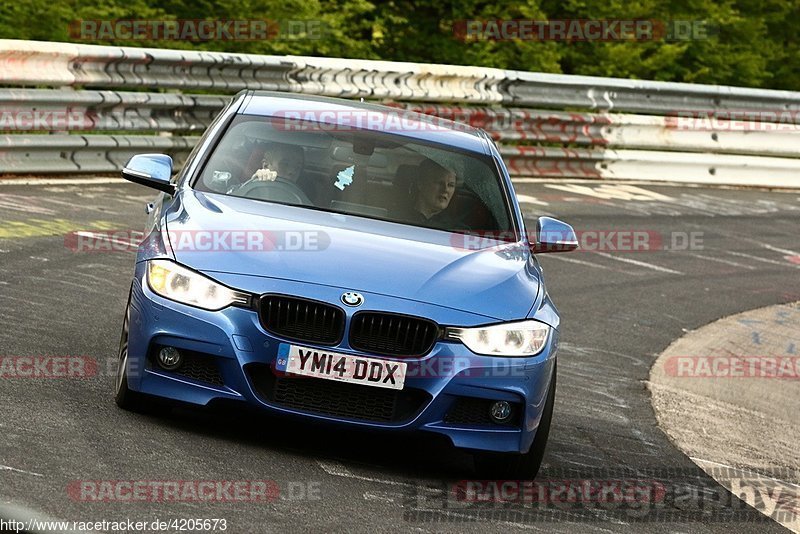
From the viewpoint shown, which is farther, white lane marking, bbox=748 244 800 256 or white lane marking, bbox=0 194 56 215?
white lane marking, bbox=748 244 800 256

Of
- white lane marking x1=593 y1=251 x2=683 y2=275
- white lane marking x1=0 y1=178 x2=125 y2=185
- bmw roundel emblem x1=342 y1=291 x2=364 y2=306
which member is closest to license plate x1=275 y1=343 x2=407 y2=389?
bmw roundel emblem x1=342 y1=291 x2=364 y2=306

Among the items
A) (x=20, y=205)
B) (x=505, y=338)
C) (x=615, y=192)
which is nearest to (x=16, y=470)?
(x=505, y=338)

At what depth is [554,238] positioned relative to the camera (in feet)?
25.5

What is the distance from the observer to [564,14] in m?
26.3

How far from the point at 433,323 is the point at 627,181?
46.1ft

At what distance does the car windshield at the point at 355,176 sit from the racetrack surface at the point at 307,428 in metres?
1.09

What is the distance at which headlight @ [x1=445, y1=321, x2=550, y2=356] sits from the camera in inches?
248

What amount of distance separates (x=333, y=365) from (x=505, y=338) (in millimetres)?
762

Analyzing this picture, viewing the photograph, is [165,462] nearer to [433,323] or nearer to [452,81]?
[433,323]

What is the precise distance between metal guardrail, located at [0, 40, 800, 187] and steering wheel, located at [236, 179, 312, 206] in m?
6.75

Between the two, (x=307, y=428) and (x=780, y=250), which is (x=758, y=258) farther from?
(x=307, y=428)

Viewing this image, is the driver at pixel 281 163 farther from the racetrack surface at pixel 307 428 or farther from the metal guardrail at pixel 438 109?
the metal guardrail at pixel 438 109

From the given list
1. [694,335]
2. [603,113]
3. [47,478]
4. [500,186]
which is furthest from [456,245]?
[603,113]

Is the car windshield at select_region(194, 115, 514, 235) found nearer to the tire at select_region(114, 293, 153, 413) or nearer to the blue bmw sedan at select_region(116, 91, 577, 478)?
the blue bmw sedan at select_region(116, 91, 577, 478)
